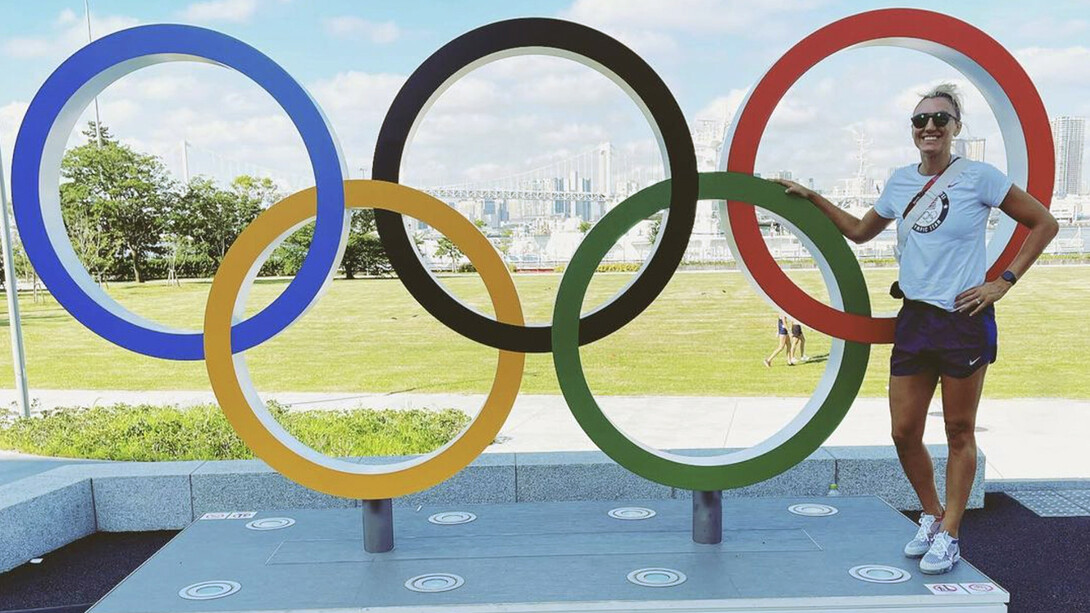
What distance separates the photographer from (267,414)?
4211 mm

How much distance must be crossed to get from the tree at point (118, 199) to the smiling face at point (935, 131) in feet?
113

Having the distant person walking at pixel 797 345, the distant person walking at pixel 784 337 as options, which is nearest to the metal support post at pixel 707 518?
the distant person walking at pixel 797 345

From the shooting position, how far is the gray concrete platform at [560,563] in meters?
3.49

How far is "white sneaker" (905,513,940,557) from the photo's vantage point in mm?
3883

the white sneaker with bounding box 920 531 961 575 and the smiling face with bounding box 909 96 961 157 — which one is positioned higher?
the smiling face with bounding box 909 96 961 157

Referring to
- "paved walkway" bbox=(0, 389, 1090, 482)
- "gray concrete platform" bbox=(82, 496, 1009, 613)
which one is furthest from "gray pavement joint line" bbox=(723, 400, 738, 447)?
"gray concrete platform" bbox=(82, 496, 1009, 613)

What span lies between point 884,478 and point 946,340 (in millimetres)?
2016

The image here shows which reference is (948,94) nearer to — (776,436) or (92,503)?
(776,436)

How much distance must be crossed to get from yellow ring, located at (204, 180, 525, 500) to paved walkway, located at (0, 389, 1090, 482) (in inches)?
182

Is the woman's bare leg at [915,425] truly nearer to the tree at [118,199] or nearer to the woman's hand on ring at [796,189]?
the woman's hand on ring at [796,189]

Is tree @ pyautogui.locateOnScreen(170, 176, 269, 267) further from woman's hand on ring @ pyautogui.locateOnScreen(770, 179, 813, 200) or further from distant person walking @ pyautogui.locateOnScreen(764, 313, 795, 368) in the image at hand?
woman's hand on ring @ pyautogui.locateOnScreen(770, 179, 813, 200)

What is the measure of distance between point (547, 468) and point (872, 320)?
239 cm

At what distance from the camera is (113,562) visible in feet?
15.8

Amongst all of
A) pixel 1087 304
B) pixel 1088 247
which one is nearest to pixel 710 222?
pixel 1088 247
